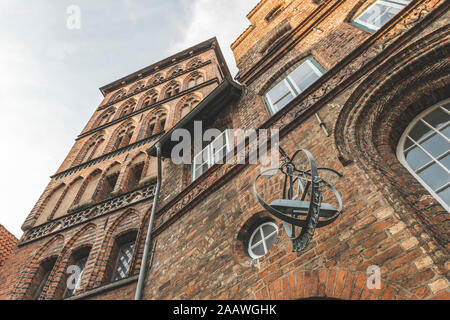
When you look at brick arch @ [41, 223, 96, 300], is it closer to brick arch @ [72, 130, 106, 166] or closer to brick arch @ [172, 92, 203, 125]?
brick arch @ [72, 130, 106, 166]

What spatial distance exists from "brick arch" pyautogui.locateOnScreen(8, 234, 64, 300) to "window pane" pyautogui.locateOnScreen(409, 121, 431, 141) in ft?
28.5

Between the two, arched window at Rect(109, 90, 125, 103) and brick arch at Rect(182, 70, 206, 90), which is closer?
brick arch at Rect(182, 70, 206, 90)

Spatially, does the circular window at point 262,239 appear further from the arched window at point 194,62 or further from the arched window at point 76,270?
the arched window at point 194,62

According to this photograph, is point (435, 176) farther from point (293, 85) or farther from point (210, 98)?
point (210, 98)

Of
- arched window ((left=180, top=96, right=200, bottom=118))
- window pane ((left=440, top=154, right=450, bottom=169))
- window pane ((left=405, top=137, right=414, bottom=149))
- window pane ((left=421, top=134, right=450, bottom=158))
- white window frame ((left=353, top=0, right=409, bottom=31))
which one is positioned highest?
arched window ((left=180, top=96, right=200, bottom=118))

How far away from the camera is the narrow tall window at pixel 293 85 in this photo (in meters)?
6.20

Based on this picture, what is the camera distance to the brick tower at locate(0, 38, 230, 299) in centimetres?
752

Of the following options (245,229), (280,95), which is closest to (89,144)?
(280,95)

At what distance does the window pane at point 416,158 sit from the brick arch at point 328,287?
1.77 meters

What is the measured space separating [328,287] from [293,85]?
4.65 metres

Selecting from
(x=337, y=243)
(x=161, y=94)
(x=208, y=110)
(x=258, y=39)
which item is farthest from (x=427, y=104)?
(x=161, y=94)

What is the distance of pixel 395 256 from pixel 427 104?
8.50 ft

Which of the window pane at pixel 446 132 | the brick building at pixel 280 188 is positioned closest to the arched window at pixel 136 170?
the brick building at pixel 280 188

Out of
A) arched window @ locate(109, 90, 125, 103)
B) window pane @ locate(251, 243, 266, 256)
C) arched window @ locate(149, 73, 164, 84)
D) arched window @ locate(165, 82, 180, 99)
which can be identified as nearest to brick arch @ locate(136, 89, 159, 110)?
arched window @ locate(165, 82, 180, 99)
